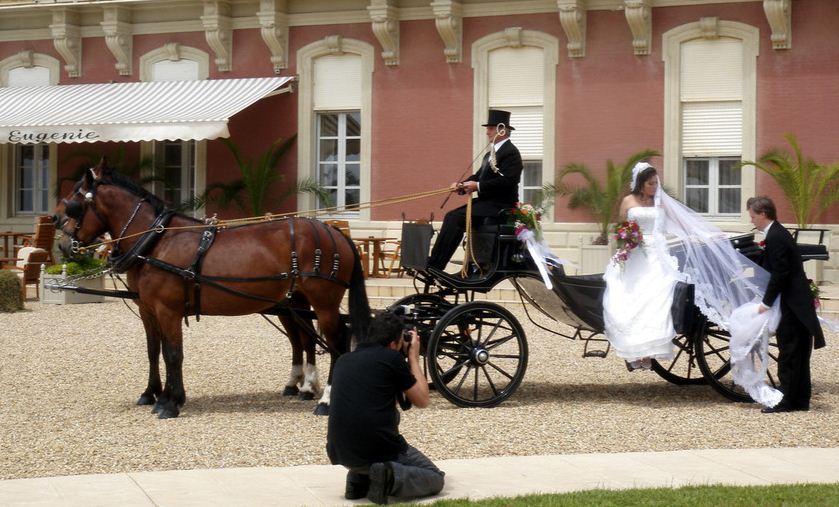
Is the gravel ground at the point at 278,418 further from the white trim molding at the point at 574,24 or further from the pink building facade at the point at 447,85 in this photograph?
the white trim molding at the point at 574,24

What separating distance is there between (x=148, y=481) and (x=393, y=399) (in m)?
1.30

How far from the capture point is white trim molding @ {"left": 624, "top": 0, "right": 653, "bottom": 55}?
19328mm

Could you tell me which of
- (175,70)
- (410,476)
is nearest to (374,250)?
(175,70)

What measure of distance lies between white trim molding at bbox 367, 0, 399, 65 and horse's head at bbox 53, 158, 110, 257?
11.8m

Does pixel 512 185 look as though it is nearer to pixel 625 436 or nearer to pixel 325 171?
pixel 625 436

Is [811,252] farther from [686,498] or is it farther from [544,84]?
[544,84]

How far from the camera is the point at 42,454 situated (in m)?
7.63

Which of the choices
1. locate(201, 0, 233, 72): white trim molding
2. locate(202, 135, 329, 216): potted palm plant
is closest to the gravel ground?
locate(202, 135, 329, 216): potted palm plant

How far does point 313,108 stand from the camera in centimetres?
2170

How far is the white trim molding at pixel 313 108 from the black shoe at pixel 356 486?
14.9 metres

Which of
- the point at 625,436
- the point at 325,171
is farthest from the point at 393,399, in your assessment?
the point at 325,171

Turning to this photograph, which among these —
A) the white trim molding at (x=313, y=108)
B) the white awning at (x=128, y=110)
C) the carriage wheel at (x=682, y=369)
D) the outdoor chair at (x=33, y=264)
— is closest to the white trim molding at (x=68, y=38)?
the white awning at (x=128, y=110)

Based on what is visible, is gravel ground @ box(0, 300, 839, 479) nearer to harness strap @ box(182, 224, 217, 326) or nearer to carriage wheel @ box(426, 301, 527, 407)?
carriage wheel @ box(426, 301, 527, 407)

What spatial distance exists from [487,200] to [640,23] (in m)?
10.5
